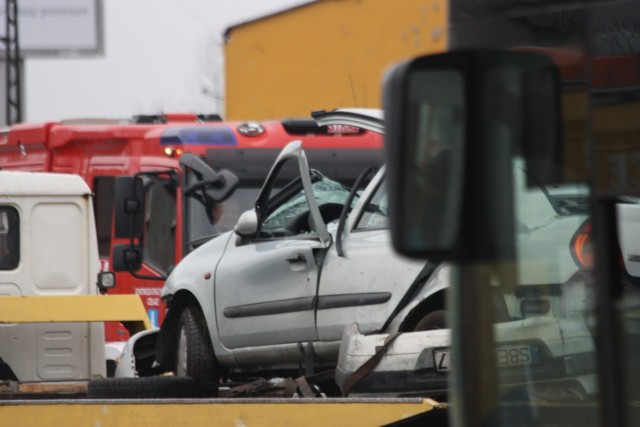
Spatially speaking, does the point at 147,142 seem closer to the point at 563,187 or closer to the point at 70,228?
the point at 70,228

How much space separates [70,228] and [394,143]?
7.48m

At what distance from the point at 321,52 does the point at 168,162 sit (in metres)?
6.85

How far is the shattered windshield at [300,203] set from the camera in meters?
8.32

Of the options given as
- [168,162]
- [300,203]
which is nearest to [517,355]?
[300,203]

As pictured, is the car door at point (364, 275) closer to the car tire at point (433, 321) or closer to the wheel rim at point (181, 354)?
the car tire at point (433, 321)

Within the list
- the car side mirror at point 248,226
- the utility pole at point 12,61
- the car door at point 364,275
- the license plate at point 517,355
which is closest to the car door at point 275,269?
the car side mirror at point 248,226

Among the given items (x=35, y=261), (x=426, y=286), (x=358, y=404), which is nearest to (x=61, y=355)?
(x=35, y=261)

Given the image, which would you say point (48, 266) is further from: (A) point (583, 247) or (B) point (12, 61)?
(B) point (12, 61)

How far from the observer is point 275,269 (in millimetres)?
8062

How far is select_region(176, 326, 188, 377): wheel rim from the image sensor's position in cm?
883

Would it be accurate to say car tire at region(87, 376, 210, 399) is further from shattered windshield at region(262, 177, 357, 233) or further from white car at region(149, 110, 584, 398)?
shattered windshield at region(262, 177, 357, 233)

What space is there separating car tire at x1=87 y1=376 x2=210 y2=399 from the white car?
2.48ft

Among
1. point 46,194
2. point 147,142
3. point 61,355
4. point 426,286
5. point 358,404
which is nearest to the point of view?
point 358,404

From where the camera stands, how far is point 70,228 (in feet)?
33.4
